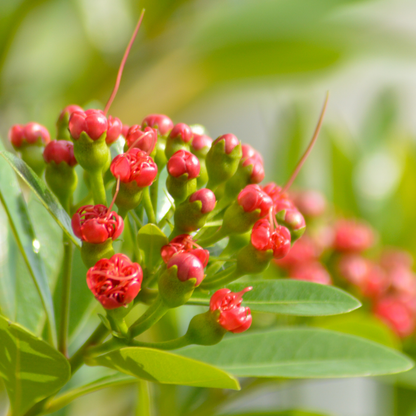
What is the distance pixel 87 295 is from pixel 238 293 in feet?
0.93

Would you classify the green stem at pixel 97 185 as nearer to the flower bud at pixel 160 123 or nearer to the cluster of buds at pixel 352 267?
the flower bud at pixel 160 123

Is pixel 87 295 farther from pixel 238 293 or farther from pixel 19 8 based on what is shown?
pixel 19 8

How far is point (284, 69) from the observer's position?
1958 millimetres

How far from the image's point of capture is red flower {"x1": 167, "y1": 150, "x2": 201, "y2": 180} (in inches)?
19.2

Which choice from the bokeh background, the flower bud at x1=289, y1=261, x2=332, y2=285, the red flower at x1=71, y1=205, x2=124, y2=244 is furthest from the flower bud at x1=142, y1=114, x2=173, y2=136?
the bokeh background

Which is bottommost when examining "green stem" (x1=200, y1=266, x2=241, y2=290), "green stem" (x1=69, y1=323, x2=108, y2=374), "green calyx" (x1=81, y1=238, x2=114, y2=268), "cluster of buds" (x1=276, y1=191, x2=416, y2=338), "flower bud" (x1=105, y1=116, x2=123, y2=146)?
"cluster of buds" (x1=276, y1=191, x2=416, y2=338)

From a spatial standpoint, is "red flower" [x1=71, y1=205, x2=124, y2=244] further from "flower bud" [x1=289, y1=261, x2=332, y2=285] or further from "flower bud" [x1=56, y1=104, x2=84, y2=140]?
"flower bud" [x1=289, y1=261, x2=332, y2=285]

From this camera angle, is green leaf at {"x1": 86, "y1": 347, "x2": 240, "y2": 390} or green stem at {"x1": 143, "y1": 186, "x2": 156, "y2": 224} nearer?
green leaf at {"x1": 86, "y1": 347, "x2": 240, "y2": 390}

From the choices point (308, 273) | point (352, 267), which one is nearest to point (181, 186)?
point (308, 273)

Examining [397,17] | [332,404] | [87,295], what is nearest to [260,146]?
[397,17]

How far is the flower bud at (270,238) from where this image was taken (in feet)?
1.58

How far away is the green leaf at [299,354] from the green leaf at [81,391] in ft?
0.27

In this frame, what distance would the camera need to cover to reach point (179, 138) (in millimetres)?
537

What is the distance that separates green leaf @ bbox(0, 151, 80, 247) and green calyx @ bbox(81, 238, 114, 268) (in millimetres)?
16
